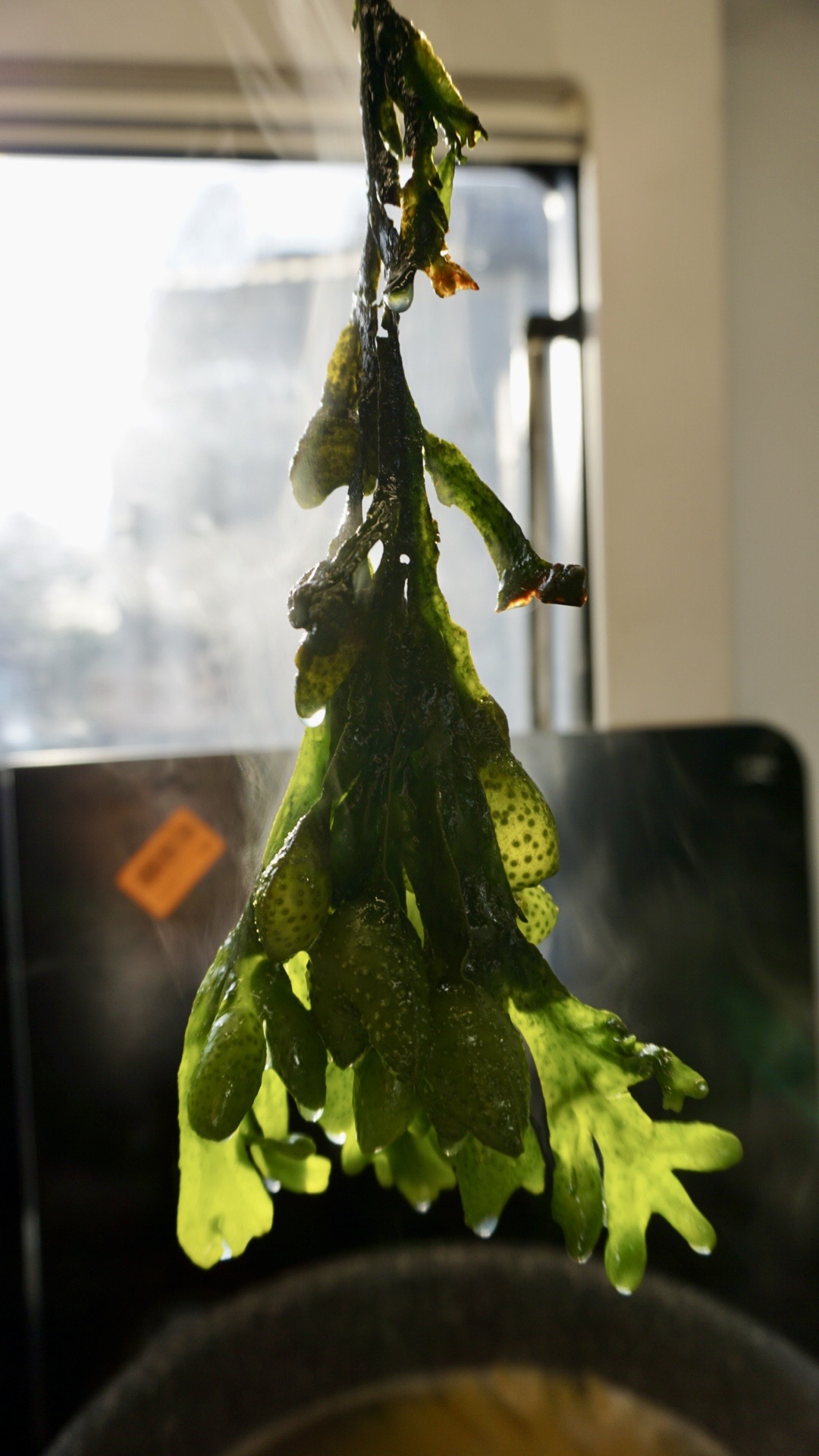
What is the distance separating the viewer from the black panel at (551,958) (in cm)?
98

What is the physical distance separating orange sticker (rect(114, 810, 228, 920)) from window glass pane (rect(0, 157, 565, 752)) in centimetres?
14

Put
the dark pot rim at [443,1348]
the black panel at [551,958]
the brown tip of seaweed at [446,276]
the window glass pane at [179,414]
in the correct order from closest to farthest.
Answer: the brown tip of seaweed at [446,276]
the dark pot rim at [443,1348]
the black panel at [551,958]
the window glass pane at [179,414]

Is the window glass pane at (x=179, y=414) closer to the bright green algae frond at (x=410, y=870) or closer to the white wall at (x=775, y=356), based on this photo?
the white wall at (x=775, y=356)

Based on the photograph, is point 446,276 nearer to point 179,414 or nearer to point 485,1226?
point 485,1226

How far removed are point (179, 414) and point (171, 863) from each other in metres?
0.54

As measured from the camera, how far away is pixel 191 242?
3.83 ft

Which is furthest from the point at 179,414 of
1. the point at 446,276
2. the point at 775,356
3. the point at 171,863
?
the point at 446,276

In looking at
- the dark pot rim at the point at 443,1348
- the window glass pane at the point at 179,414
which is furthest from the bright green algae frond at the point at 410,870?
the window glass pane at the point at 179,414

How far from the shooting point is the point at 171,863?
1.01 meters

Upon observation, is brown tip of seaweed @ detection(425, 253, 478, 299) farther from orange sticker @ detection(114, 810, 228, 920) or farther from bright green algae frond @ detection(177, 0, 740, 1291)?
orange sticker @ detection(114, 810, 228, 920)

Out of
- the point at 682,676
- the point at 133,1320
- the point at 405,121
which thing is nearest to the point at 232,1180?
the point at 405,121

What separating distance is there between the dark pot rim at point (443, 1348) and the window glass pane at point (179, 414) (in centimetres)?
55

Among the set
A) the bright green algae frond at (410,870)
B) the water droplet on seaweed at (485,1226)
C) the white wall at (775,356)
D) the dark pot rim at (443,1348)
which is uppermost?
the white wall at (775,356)

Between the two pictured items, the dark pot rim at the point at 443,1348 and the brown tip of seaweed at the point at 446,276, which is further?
the dark pot rim at the point at 443,1348
